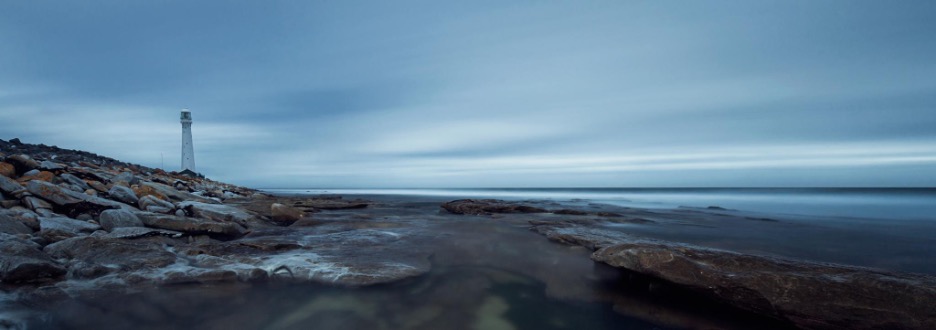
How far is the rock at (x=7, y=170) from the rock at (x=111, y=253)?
239 inches

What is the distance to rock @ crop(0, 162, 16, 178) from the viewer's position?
331 inches

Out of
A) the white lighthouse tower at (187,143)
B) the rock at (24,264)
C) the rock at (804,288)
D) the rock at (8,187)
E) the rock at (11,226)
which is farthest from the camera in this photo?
the white lighthouse tower at (187,143)

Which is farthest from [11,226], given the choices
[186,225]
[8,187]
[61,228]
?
[8,187]

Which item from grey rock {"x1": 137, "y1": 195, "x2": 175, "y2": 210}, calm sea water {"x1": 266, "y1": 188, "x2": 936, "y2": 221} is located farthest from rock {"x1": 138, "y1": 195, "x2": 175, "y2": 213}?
calm sea water {"x1": 266, "y1": 188, "x2": 936, "y2": 221}

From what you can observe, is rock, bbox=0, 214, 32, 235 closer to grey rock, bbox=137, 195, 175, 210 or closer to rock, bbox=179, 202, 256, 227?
rock, bbox=179, 202, 256, 227

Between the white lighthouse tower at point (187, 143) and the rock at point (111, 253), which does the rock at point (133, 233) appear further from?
the white lighthouse tower at point (187, 143)

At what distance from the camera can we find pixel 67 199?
741cm

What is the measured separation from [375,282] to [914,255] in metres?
10.5

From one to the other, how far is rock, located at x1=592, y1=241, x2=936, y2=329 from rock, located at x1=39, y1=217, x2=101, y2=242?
8.50m

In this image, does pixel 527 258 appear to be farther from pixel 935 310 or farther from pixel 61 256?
pixel 61 256

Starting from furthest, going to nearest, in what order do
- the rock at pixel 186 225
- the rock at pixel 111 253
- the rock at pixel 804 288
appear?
the rock at pixel 186 225, the rock at pixel 111 253, the rock at pixel 804 288

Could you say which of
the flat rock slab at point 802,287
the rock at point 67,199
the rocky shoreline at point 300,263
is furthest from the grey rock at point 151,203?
the flat rock slab at point 802,287

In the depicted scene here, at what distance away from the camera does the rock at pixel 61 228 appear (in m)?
5.54

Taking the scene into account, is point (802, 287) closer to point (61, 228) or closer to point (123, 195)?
point (61, 228)
